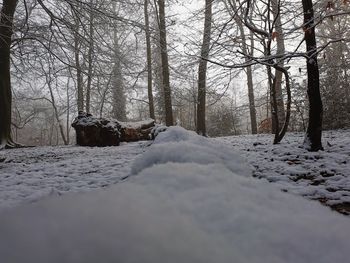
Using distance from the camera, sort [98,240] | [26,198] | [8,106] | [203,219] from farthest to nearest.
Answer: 1. [8,106]
2. [26,198]
3. [203,219]
4. [98,240]

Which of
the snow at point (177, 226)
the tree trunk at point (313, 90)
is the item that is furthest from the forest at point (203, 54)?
the snow at point (177, 226)

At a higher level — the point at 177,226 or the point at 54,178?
the point at 177,226

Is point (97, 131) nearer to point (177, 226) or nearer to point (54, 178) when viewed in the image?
point (54, 178)

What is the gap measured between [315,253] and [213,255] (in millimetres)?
466

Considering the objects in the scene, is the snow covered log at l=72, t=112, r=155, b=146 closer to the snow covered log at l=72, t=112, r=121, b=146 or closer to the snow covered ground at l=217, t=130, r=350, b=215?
the snow covered log at l=72, t=112, r=121, b=146

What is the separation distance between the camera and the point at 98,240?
1.08 meters

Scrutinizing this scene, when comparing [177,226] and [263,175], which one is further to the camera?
[263,175]

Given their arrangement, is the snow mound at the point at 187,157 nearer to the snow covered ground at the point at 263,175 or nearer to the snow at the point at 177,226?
the snow covered ground at the point at 263,175

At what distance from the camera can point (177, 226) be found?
1275 millimetres

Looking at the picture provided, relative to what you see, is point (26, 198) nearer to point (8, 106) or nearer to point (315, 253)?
point (315, 253)

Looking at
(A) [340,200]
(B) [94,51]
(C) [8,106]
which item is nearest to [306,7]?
(A) [340,200]

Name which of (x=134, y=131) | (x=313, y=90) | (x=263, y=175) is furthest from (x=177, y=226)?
(x=134, y=131)

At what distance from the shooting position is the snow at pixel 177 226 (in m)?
1.04

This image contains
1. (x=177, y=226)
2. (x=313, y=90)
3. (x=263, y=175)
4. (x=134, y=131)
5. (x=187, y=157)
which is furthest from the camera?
(x=134, y=131)
